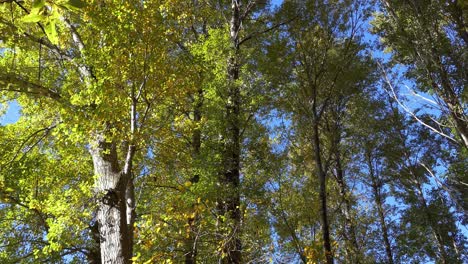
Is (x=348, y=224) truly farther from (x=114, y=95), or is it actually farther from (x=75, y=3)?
(x=75, y=3)

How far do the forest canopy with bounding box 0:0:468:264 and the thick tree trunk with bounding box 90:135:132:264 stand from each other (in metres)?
0.02

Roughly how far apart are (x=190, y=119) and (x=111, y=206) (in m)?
4.68

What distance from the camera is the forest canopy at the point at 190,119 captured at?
196 inches

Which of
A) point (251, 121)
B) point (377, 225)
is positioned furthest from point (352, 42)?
point (377, 225)

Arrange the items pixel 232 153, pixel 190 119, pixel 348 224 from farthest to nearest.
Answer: pixel 348 224
pixel 190 119
pixel 232 153

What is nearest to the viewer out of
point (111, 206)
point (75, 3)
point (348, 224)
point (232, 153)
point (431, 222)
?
point (75, 3)

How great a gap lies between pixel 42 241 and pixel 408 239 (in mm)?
13057

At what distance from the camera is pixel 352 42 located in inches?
402

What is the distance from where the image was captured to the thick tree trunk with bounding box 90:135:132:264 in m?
4.65

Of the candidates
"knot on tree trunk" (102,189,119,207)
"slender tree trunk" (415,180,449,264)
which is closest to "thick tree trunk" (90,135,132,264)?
"knot on tree trunk" (102,189,119,207)

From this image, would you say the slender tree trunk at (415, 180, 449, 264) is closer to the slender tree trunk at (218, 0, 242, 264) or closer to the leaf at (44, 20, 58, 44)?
the slender tree trunk at (218, 0, 242, 264)

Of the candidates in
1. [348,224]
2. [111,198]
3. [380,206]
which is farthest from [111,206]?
[380,206]

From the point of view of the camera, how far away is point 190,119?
932cm

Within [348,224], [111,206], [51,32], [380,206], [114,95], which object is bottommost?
[51,32]
